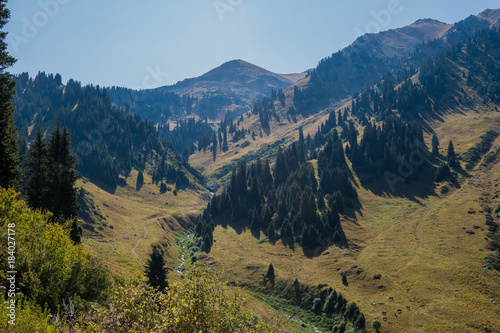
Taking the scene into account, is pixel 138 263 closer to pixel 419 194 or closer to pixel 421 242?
pixel 421 242

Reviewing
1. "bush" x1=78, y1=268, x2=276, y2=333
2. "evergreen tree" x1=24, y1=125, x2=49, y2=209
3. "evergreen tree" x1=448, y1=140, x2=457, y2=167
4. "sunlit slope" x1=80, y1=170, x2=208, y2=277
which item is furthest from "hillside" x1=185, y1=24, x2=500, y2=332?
"evergreen tree" x1=24, y1=125, x2=49, y2=209

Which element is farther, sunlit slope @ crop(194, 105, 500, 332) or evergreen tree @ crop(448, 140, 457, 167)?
evergreen tree @ crop(448, 140, 457, 167)

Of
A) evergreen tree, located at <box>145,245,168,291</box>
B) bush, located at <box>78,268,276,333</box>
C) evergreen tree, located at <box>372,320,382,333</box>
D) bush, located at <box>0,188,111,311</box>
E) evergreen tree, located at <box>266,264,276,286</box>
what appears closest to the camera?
bush, located at <box>78,268,276,333</box>

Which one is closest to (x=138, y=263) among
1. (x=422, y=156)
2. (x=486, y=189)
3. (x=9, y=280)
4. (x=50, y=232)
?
(x=50, y=232)

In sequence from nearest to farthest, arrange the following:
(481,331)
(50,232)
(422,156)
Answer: (50,232) < (481,331) < (422,156)

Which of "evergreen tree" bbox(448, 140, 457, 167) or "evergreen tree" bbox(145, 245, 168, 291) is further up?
"evergreen tree" bbox(145, 245, 168, 291)

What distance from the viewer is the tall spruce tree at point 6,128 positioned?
35.3 m

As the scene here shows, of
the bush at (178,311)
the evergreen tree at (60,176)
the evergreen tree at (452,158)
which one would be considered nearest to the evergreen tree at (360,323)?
the bush at (178,311)

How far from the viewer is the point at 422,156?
18812 centimetres

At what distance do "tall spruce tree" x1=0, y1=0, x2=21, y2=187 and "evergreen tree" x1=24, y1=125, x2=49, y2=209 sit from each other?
7.63 metres

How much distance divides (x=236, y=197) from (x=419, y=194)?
9917 cm

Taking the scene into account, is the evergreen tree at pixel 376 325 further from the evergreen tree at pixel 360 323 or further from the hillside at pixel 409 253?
the evergreen tree at pixel 360 323

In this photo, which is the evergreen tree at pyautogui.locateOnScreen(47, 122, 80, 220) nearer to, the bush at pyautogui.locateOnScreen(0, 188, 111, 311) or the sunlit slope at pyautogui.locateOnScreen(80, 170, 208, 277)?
the bush at pyautogui.locateOnScreen(0, 188, 111, 311)

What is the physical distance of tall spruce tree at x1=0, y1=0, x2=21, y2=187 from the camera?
35.3 m
